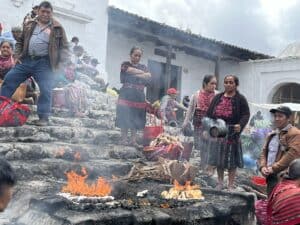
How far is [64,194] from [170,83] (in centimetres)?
1362

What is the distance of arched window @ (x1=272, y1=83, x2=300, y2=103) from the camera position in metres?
19.7

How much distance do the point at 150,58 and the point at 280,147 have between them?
38.9ft

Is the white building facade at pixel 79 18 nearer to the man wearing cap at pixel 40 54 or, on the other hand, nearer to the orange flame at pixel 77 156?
the man wearing cap at pixel 40 54

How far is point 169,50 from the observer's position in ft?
51.1

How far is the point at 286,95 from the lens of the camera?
19828 mm

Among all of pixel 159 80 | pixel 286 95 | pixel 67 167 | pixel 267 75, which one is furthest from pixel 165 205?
pixel 286 95

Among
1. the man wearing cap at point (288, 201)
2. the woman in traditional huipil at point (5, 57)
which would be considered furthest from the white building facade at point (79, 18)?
the man wearing cap at point (288, 201)

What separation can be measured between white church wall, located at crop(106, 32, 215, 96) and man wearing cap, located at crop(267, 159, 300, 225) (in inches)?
459

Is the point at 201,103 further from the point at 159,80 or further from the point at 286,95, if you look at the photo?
the point at 286,95

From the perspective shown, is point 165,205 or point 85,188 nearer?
point 85,188

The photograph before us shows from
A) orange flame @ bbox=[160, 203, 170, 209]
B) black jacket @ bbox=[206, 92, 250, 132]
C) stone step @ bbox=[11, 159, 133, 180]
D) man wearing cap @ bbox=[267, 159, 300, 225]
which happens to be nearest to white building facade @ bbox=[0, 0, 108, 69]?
stone step @ bbox=[11, 159, 133, 180]

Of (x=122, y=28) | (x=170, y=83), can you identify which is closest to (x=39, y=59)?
(x=122, y=28)

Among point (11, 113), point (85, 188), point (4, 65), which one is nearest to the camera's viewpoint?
point (85, 188)

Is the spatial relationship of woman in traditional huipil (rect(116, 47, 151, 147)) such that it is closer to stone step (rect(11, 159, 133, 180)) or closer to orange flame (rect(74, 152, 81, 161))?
stone step (rect(11, 159, 133, 180))
